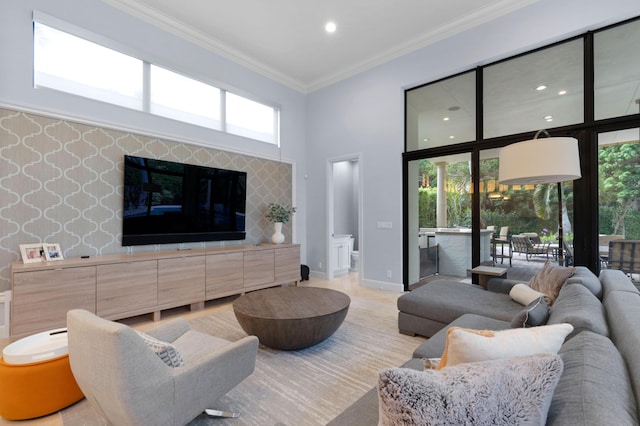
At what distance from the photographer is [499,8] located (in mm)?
4008

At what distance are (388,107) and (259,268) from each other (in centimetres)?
346

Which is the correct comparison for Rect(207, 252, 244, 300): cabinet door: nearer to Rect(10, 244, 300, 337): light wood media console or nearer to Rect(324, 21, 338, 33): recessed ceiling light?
Rect(10, 244, 300, 337): light wood media console

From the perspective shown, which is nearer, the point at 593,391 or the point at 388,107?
the point at 593,391

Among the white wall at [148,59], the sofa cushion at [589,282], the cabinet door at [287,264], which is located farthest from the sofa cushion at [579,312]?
the white wall at [148,59]

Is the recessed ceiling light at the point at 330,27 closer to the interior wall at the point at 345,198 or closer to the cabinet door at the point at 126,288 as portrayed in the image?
the interior wall at the point at 345,198

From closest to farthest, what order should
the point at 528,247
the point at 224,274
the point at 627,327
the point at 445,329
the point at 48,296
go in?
the point at 627,327 < the point at 445,329 < the point at 48,296 < the point at 528,247 < the point at 224,274

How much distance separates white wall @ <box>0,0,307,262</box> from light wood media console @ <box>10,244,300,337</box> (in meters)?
1.72

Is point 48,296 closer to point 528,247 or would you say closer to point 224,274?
point 224,274

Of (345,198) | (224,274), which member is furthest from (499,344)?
(345,198)

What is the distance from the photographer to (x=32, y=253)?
317 cm

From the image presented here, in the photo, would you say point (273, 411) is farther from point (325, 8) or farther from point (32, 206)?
point (325, 8)

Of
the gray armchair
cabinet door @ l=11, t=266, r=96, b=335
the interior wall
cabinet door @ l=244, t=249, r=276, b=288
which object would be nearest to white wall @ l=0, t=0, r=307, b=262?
cabinet door @ l=244, t=249, r=276, b=288

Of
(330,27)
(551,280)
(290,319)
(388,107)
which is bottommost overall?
(290,319)

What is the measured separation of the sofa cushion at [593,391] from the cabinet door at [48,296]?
384 cm
